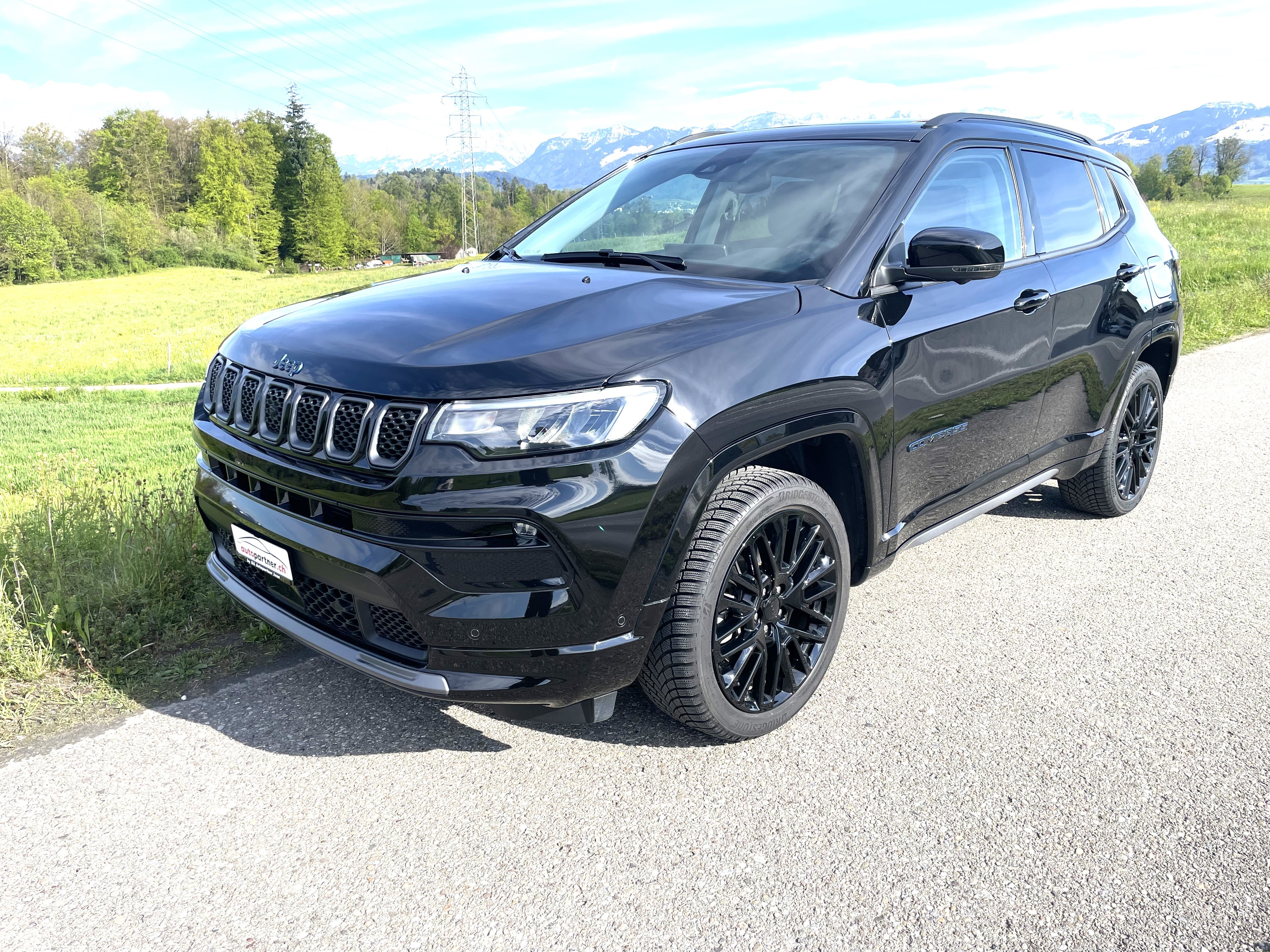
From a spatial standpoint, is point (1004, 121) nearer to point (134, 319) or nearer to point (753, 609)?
point (753, 609)

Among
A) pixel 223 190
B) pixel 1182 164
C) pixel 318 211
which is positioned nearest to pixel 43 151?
pixel 223 190

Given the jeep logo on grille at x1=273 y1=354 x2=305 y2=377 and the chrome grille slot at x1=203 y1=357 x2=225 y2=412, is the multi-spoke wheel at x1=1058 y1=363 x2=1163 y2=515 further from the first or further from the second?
the chrome grille slot at x1=203 y1=357 x2=225 y2=412

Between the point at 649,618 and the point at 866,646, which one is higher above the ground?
the point at 649,618

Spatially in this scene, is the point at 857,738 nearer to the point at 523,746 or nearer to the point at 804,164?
the point at 523,746

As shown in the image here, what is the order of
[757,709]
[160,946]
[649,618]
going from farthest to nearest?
[757,709] → [649,618] → [160,946]

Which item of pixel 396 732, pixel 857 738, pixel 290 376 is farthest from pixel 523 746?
pixel 290 376

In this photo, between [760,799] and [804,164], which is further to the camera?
[804,164]

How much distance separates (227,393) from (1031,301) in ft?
9.93

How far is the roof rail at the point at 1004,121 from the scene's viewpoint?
3.61 m

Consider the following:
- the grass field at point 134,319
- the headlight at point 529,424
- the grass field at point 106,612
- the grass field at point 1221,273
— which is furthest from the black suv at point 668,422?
the grass field at point 1221,273

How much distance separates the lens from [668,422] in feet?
8.00

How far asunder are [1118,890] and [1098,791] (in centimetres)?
45

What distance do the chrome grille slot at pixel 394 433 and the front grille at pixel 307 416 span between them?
234 mm

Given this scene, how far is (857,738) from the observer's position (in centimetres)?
301
